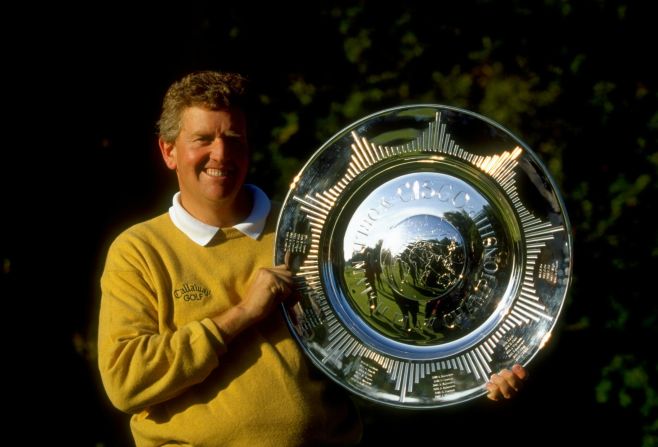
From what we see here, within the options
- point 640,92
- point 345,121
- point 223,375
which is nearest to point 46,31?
point 345,121

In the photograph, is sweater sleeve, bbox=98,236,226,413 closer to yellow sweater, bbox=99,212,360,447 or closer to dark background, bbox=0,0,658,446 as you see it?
yellow sweater, bbox=99,212,360,447

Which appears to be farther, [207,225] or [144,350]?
[207,225]

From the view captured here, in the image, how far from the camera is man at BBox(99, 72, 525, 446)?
2.22 m

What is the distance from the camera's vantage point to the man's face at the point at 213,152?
2305 millimetres

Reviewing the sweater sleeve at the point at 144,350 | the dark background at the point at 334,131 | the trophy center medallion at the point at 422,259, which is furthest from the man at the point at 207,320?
the dark background at the point at 334,131

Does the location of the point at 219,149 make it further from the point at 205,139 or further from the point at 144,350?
the point at 144,350

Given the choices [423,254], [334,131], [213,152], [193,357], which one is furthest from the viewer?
[334,131]

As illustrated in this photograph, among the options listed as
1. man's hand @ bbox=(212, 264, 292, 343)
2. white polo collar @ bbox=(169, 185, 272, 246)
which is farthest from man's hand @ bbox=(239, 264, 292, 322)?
white polo collar @ bbox=(169, 185, 272, 246)

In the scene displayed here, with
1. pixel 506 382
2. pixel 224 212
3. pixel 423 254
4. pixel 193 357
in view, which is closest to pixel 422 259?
pixel 423 254

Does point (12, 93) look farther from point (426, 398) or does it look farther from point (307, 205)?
point (426, 398)

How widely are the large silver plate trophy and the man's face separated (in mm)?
132

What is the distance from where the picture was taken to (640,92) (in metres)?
3.76

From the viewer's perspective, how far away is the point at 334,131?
3664 millimetres

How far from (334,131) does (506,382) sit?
4.98ft
